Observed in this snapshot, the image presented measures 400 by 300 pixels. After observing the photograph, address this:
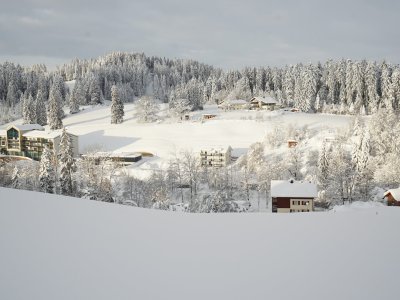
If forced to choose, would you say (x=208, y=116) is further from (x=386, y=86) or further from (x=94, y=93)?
(x=94, y=93)

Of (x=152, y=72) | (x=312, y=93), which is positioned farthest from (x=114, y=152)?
(x=152, y=72)

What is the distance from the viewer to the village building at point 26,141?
45.2 metres

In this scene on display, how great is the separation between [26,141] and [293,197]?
118ft

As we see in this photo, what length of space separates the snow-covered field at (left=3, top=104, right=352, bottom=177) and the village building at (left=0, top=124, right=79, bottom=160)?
14.2 feet

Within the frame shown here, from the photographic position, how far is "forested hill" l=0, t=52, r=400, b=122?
6281cm

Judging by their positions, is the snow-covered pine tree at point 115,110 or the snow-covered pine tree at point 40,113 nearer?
the snow-covered pine tree at point 115,110

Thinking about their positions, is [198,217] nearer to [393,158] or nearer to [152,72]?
[393,158]

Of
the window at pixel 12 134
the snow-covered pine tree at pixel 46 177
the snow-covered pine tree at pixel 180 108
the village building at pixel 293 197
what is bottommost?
the village building at pixel 293 197

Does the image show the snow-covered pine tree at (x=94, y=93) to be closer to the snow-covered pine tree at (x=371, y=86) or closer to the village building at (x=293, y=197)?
the snow-covered pine tree at (x=371, y=86)

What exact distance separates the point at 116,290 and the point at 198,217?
7.60ft

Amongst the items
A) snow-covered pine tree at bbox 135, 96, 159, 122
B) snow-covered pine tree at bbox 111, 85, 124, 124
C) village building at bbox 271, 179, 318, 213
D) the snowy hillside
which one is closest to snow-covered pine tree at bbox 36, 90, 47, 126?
snow-covered pine tree at bbox 111, 85, 124, 124

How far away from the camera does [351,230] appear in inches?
210

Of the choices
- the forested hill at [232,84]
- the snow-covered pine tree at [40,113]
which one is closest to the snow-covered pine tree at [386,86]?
the forested hill at [232,84]

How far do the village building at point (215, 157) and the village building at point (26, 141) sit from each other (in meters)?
16.8
